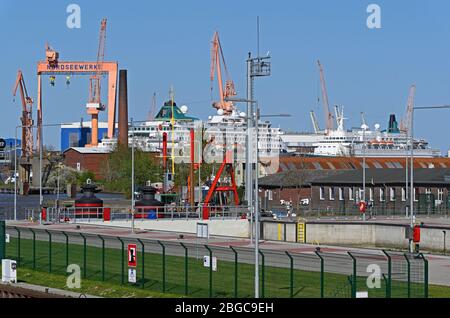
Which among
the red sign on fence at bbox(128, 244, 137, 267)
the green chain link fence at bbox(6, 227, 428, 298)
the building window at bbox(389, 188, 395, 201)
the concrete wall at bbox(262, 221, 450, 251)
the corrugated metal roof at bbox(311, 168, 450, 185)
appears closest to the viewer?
the green chain link fence at bbox(6, 227, 428, 298)

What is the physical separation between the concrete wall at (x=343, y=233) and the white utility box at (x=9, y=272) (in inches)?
1023

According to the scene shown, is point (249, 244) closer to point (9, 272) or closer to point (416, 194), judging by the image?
point (9, 272)

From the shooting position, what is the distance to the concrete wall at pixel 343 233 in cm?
6338

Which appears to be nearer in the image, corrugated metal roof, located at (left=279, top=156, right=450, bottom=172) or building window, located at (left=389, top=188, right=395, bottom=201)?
building window, located at (left=389, top=188, right=395, bottom=201)

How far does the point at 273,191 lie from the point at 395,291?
84.5 meters

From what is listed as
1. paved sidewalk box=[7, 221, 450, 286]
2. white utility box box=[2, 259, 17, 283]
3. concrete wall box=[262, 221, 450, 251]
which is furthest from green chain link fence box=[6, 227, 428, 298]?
concrete wall box=[262, 221, 450, 251]

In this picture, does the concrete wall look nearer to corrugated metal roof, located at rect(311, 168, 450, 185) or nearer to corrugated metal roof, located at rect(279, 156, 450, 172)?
corrugated metal roof, located at rect(311, 168, 450, 185)

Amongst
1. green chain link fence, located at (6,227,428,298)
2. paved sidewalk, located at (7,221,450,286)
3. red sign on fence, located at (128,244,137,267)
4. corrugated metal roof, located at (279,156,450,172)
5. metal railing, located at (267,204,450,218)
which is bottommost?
metal railing, located at (267,204,450,218)

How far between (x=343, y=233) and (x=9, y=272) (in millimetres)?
30651

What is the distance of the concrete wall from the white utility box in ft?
85.3

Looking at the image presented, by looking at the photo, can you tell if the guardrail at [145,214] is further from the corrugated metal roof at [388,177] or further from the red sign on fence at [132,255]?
the red sign on fence at [132,255]

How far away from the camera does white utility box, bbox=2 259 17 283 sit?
132ft

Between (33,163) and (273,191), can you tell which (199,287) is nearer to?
(273,191)
